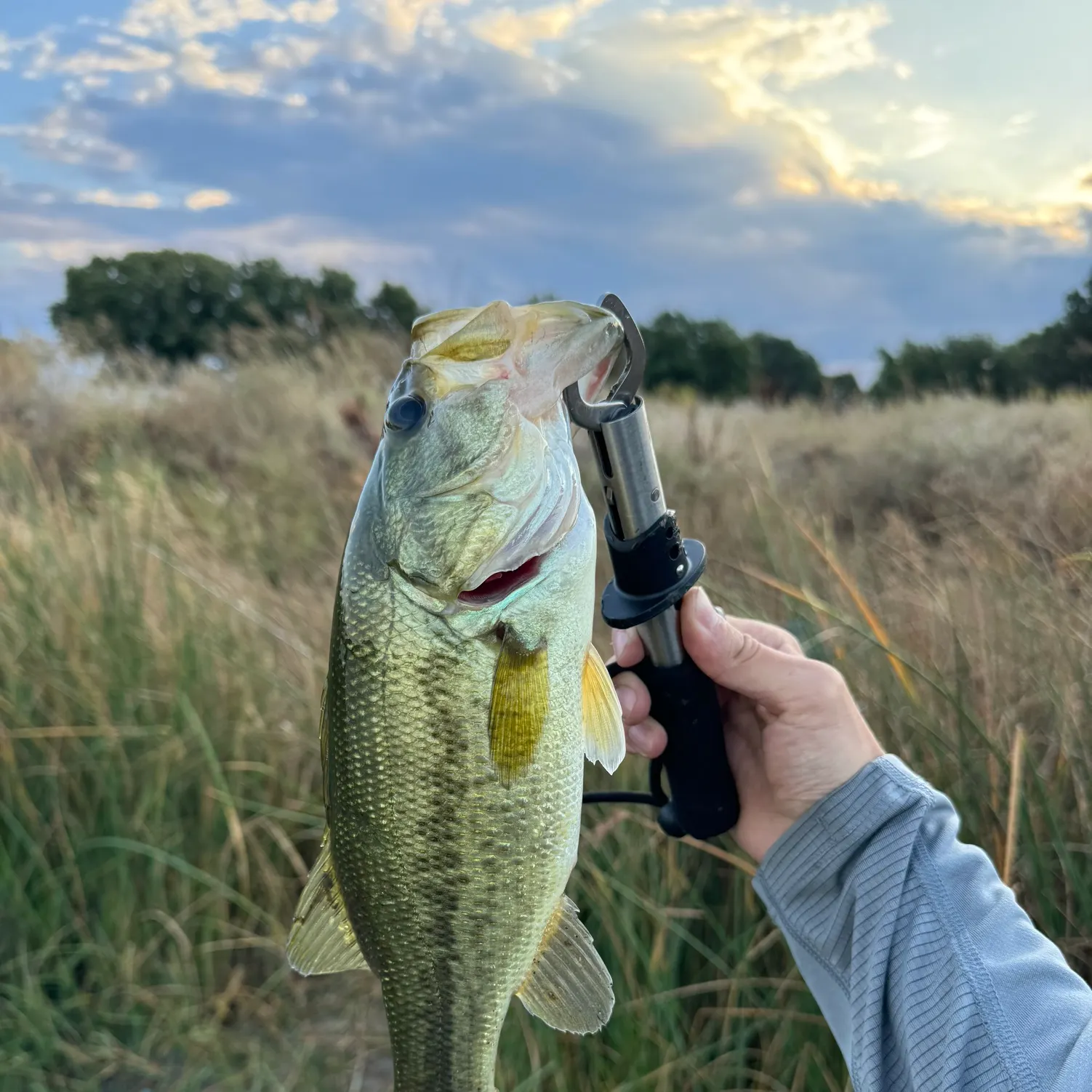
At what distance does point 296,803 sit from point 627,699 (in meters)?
2.16

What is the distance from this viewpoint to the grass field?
229 cm

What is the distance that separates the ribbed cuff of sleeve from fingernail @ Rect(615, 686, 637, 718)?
0.36 metres

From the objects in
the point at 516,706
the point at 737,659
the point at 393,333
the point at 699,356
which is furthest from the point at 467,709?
the point at 699,356

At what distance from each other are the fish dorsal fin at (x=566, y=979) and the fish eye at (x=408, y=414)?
0.71 meters

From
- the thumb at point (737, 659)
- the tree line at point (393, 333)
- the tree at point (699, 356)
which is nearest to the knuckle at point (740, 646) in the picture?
the thumb at point (737, 659)

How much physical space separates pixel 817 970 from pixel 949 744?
1.00m

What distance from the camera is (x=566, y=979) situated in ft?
4.13

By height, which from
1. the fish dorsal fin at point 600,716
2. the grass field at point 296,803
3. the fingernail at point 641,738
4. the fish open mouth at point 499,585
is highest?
the fish open mouth at point 499,585

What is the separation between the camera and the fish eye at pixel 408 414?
1237mm

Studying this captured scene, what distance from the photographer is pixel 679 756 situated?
62.6 inches

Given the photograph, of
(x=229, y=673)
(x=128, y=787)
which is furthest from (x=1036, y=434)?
(x=128, y=787)

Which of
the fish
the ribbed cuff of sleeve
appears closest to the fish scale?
the fish

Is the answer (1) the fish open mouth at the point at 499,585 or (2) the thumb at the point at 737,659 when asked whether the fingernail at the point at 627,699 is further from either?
(1) the fish open mouth at the point at 499,585

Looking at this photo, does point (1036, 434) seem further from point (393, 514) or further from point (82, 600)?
point (393, 514)
